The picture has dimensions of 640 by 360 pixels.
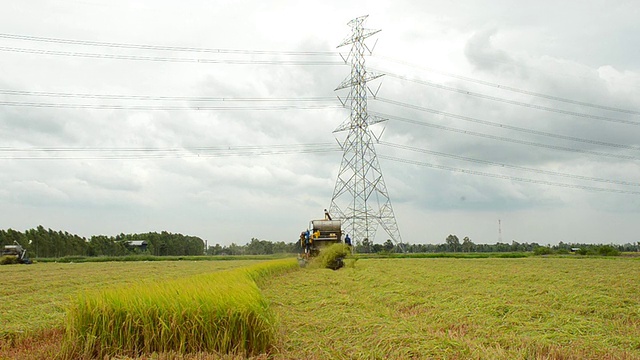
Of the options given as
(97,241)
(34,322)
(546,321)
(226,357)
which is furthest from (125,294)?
(97,241)

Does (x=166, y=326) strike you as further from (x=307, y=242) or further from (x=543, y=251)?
(x=543, y=251)

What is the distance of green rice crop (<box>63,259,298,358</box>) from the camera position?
609 cm

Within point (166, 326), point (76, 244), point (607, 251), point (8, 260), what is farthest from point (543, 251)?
point (76, 244)

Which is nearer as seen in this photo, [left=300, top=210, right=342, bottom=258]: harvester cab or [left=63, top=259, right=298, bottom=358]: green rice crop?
[left=63, top=259, right=298, bottom=358]: green rice crop

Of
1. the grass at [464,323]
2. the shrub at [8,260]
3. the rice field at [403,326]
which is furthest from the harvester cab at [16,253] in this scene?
the grass at [464,323]

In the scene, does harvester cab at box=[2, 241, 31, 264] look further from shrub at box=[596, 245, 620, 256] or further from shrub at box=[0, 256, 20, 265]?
shrub at box=[596, 245, 620, 256]

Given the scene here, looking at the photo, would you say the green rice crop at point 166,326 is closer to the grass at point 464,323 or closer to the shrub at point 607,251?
the grass at point 464,323

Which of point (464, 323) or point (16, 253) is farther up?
Answer: point (16, 253)

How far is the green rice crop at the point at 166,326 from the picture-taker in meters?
6.09

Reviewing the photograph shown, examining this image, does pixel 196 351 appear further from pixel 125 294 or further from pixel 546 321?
pixel 546 321

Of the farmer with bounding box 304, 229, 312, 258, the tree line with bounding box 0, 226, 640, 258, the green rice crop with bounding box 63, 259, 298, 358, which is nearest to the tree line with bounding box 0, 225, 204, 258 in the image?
the tree line with bounding box 0, 226, 640, 258

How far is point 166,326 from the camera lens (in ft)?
19.7

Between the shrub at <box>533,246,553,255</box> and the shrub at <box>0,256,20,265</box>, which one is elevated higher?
the shrub at <box>533,246,553,255</box>

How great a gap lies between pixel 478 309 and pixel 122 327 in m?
5.43
